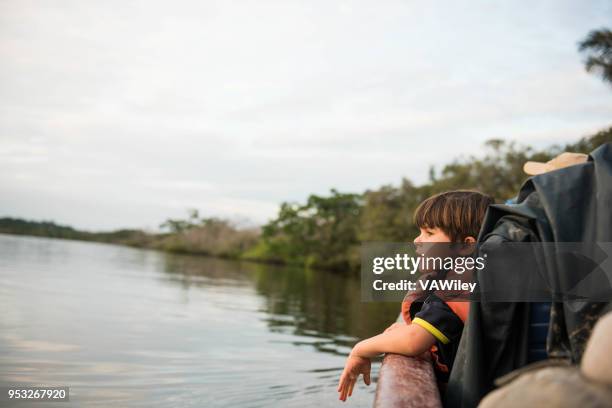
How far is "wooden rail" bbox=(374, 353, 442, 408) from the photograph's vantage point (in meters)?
1.26

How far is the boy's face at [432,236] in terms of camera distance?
77.5 inches

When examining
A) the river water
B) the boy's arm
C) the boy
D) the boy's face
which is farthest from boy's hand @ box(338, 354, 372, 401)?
the river water

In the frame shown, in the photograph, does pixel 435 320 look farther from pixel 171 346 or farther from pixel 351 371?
pixel 171 346

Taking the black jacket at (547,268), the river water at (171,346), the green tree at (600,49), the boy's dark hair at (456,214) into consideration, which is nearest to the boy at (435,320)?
the boy's dark hair at (456,214)

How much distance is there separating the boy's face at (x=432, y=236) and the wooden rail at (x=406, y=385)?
17.8 inches

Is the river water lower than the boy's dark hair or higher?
lower

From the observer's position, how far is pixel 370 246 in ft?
7.36

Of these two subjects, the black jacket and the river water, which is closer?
the black jacket

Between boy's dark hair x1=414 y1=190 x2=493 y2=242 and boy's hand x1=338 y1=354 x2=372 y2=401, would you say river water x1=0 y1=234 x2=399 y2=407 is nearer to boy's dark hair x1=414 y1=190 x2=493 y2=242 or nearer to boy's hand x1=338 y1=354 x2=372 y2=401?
boy's hand x1=338 y1=354 x2=372 y2=401

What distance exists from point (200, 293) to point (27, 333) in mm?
6709

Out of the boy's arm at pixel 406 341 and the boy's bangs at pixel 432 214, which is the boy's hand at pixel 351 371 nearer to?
the boy's arm at pixel 406 341

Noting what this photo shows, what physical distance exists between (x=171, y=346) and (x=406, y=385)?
4860 mm

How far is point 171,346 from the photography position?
19.0ft

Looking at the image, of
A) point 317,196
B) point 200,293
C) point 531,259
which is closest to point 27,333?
point 531,259
